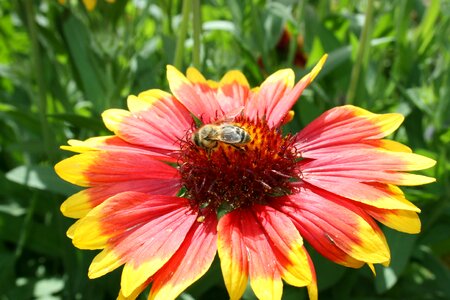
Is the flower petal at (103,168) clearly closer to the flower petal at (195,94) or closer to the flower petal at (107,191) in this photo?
the flower petal at (107,191)

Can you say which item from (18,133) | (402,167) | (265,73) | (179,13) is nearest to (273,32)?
(265,73)

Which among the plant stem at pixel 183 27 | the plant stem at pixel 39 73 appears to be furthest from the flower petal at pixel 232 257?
the plant stem at pixel 39 73

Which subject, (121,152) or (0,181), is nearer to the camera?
(121,152)

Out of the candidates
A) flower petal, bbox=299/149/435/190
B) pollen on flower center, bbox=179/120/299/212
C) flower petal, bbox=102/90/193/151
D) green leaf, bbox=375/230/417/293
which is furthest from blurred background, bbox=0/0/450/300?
flower petal, bbox=299/149/435/190

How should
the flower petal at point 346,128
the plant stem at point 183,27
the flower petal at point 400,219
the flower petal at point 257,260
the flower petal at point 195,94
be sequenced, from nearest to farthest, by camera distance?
the flower petal at point 257,260
the flower petal at point 400,219
the flower petal at point 346,128
the flower petal at point 195,94
the plant stem at point 183,27

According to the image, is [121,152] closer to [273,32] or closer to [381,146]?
[381,146]

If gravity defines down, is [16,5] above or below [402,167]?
above
